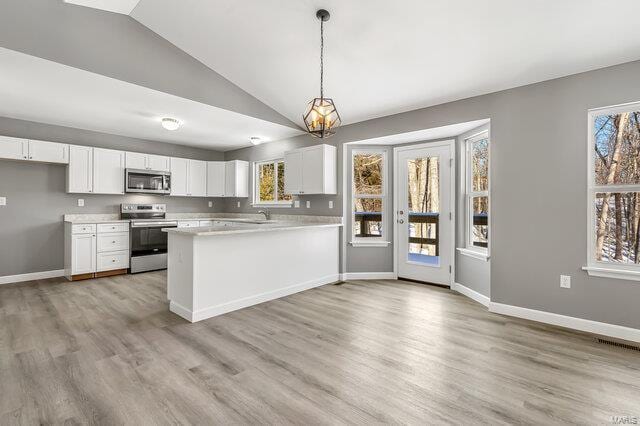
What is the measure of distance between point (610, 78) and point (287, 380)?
380cm

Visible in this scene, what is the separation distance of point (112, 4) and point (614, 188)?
16.5 feet

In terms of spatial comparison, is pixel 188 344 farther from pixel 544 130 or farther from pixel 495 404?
pixel 544 130

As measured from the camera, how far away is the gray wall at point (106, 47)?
2.62m

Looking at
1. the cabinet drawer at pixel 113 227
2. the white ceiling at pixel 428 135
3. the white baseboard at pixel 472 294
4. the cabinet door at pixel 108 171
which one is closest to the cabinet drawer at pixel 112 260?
the cabinet drawer at pixel 113 227

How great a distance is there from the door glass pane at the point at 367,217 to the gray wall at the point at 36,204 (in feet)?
14.7

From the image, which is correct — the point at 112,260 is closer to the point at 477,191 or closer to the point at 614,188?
the point at 477,191

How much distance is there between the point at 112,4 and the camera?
9.65 ft

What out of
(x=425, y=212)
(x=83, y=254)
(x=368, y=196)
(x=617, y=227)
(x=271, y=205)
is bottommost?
(x=83, y=254)

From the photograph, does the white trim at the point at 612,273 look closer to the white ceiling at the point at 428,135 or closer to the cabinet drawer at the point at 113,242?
the white ceiling at the point at 428,135

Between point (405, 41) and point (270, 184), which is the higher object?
point (405, 41)

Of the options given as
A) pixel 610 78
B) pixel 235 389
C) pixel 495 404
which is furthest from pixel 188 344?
pixel 610 78

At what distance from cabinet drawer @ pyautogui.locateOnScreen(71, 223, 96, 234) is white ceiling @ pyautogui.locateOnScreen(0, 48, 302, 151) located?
1.61 m

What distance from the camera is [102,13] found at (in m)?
3.00

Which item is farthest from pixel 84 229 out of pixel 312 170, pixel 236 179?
pixel 312 170
